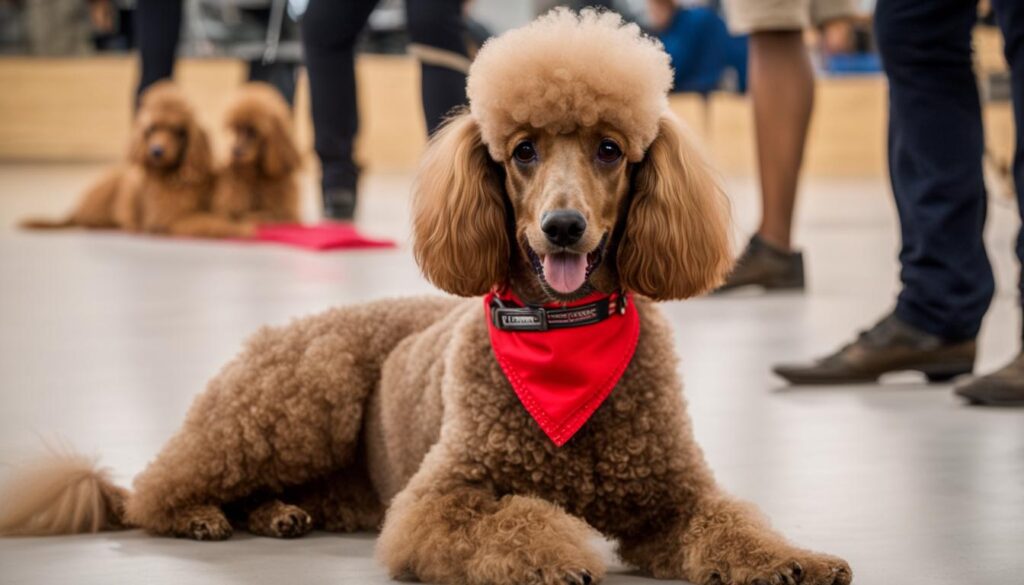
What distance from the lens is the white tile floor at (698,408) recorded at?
1.88 m

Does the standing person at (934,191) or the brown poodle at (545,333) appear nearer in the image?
the brown poodle at (545,333)

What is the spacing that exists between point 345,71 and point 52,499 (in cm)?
342

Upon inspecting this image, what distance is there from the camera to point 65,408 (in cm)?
281

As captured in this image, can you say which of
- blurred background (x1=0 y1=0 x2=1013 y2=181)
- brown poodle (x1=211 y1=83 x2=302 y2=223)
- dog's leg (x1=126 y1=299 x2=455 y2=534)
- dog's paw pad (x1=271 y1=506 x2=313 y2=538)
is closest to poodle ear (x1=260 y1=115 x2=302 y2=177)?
brown poodle (x1=211 y1=83 x2=302 y2=223)

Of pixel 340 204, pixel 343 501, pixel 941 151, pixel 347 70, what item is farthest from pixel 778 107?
pixel 340 204

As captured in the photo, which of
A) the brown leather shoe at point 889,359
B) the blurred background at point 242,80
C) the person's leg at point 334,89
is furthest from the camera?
the blurred background at point 242,80

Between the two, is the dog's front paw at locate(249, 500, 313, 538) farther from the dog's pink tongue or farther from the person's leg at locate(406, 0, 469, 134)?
the person's leg at locate(406, 0, 469, 134)

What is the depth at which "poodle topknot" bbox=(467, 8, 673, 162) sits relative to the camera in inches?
69.2

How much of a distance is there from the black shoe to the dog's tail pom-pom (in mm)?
3919

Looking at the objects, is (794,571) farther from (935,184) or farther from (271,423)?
(935,184)

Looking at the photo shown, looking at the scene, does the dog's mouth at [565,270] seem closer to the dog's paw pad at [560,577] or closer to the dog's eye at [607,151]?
the dog's eye at [607,151]

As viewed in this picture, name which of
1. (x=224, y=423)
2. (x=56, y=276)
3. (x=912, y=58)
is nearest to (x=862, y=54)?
(x=56, y=276)

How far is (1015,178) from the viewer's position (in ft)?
9.07

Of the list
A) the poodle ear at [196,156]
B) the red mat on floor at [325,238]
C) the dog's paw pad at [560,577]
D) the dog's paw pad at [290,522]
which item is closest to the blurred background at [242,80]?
the poodle ear at [196,156]
